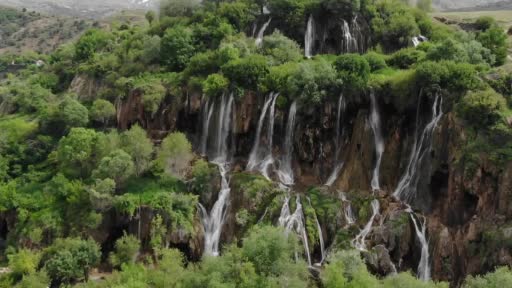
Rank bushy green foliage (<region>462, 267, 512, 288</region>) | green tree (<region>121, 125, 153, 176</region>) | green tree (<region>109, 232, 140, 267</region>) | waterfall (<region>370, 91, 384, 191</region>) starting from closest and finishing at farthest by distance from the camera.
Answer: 1. bushy green foliage (<region>462, 267, 512, 288</region>)
2. green tree (<region>109, 232, 140, 267</region>)
3. waterfall (<region>370, 91, 384, 191</region>)
4. green tree (<region>121, 125, 153, 176</region>)

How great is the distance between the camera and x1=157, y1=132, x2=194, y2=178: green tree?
47500mm

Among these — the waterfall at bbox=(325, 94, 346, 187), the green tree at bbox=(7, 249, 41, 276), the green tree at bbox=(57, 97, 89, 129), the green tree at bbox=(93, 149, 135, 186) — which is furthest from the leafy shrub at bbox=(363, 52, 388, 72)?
the green tree at bbox=(7, 249, 41, 276)

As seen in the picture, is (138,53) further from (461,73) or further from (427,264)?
(427,264)

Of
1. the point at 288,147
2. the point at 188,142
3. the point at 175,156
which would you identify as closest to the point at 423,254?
the point at 288,147

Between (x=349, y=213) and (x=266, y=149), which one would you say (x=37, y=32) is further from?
(x=349, y=213)

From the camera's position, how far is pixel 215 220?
4434 cm

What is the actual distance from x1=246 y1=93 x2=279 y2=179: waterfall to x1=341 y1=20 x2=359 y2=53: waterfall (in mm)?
16140

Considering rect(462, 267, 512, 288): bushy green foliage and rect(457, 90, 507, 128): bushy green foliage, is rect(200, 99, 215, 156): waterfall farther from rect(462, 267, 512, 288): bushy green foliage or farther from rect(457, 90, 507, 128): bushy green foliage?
rect(462, 267, 512, 288): bushy green foliage

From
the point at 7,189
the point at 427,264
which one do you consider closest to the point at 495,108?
the point at 427,264

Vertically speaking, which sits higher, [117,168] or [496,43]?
[496,43]

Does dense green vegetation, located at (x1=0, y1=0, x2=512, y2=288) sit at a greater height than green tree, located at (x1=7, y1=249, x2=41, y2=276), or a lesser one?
greater

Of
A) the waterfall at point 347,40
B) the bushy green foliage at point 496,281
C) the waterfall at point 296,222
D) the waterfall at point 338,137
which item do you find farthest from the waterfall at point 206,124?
the bushy green foliage at point 496,281

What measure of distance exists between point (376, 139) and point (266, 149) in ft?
35.0

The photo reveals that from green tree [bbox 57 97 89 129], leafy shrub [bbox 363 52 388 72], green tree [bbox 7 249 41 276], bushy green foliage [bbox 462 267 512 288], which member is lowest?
green tree [bbox 7 249 41 276]
